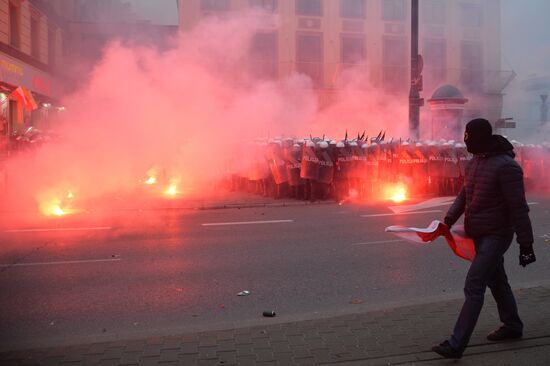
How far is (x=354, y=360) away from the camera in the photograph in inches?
133

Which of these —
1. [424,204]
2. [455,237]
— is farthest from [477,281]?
[424,204]

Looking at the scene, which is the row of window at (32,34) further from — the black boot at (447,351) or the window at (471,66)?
the black boot at (447,351)

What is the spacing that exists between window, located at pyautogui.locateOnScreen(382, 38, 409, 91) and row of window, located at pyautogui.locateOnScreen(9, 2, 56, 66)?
1310cm

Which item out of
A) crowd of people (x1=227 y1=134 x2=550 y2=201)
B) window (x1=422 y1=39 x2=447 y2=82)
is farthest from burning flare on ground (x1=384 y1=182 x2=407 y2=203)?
window (x1=422 y1=39 x2=447 y2=82)

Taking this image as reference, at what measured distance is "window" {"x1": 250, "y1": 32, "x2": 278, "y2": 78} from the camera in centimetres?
1967

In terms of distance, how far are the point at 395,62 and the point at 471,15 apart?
4.70 metres

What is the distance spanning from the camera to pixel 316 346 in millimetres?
3584

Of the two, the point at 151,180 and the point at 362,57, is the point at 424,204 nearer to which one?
the point at 151,180

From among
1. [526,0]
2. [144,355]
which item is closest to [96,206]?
[144,355]

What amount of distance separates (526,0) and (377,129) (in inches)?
298

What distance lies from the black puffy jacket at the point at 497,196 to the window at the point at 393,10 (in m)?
18.7

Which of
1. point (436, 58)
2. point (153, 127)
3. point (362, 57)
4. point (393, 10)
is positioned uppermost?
point (393, 10)

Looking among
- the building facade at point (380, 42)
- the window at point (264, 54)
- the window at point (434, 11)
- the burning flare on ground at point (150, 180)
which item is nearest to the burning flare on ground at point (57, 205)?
the burning flare on ground at point (150, 180)

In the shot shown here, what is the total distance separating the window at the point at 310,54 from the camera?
24969 millimetres
